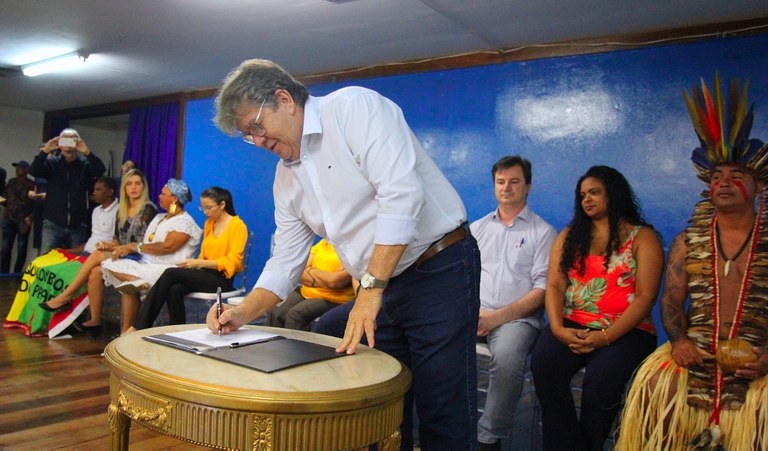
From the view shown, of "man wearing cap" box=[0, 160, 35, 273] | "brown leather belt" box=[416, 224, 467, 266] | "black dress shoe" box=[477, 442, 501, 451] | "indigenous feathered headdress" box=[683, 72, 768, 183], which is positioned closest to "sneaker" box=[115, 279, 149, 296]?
"black dress shoe" box=[477, 442, 501, 451]

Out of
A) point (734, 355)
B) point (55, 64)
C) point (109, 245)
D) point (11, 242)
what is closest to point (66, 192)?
point (55, 64)

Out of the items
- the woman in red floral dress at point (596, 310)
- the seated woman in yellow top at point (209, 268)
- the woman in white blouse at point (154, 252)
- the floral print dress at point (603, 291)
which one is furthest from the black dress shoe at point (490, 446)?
the woman in white blouse at point (154, 252)

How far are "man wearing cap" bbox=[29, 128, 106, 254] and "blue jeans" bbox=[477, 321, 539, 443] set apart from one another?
4586 millimetres

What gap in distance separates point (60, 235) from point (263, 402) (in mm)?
5670

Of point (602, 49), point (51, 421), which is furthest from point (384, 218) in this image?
point (602, 49)

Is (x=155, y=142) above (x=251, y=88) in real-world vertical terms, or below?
above

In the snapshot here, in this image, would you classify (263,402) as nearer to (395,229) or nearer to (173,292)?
(395,229)

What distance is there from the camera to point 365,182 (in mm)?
1543

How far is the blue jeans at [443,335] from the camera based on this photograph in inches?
61.8

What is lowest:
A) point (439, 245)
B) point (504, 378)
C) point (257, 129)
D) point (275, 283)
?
point (504, 378)

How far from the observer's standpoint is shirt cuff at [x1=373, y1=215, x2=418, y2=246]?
1.41m

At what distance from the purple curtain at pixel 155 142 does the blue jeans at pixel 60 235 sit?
140 centimetres

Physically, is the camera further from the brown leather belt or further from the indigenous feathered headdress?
the indigenous feathered headdress

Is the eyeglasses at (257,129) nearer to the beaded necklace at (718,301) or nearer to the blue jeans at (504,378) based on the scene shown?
the blue jeans at (504,378)
